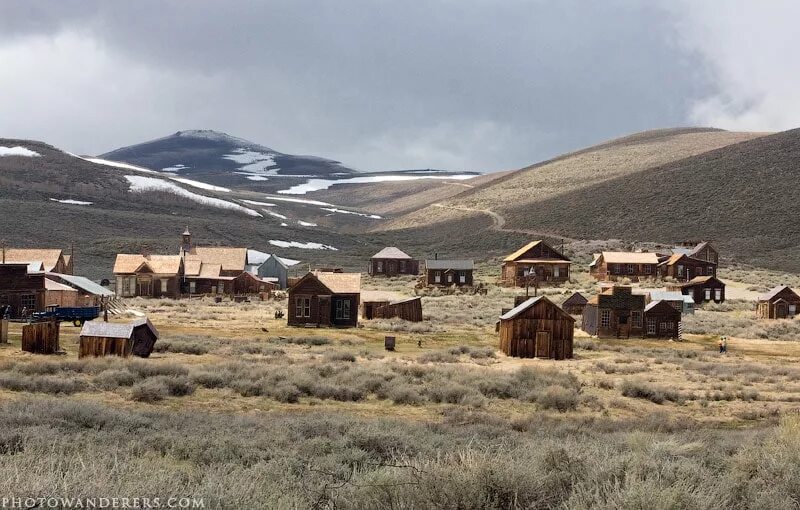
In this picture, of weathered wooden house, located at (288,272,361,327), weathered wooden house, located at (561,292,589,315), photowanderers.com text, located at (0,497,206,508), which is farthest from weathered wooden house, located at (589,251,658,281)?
photowanderers.com text, located at (0,497,206,508)

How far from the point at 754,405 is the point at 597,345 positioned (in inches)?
498

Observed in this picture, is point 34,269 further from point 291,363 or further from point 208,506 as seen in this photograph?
point 208,506

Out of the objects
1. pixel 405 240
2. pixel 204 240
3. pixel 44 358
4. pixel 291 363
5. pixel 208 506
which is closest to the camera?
pixel 208 506

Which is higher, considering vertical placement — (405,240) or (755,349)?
(405,240)

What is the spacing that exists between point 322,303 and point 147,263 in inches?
1005

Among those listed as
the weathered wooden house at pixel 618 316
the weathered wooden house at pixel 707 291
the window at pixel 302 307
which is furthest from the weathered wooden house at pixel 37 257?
the weathered wooden house at pixel 707 291

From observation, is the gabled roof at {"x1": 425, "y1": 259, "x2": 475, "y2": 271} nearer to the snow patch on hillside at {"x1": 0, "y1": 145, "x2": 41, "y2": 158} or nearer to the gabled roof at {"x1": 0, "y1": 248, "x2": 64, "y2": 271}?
the gabled roof at {"x1": 0, "y1": 248, "x2": 64, "y2": 271}

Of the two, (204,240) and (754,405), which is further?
(204,240)

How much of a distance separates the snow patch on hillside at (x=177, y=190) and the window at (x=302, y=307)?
11596cm

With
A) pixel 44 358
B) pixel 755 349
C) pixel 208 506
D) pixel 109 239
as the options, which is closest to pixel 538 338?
pixel 755 349

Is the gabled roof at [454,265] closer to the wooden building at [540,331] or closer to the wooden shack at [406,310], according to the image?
the wooden shack at [406,310]

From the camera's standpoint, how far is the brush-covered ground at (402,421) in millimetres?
6508

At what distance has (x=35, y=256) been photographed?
1901 inches

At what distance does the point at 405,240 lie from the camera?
120250 millimetres
